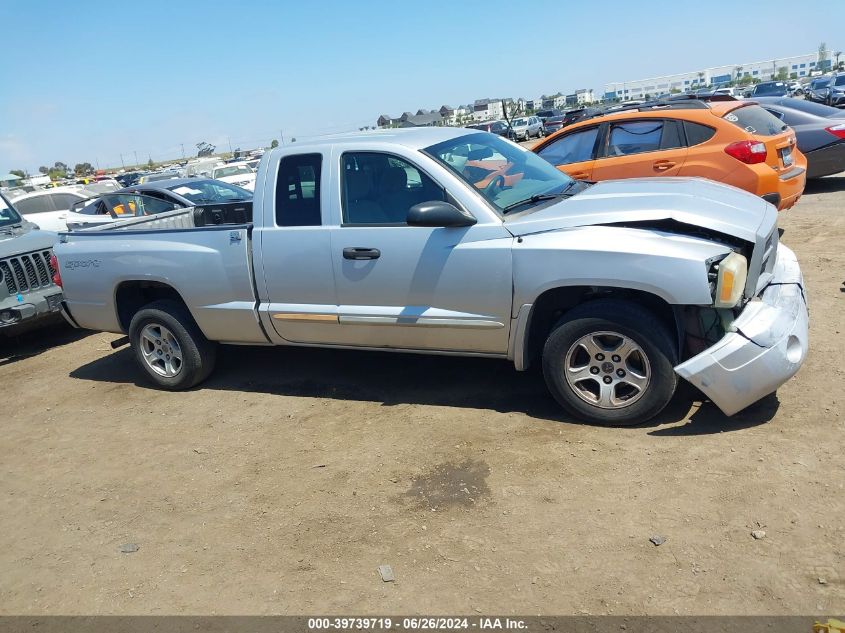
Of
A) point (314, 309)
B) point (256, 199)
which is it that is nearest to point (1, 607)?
point (314, 309)

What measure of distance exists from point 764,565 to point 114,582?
309cm

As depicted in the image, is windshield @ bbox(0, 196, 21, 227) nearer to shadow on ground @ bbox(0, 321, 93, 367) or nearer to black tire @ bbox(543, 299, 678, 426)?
shadow on ground @ bbox(0, 321, 93, 367)

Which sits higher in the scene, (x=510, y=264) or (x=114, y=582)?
(x=510, y=264)

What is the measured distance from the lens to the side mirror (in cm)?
443

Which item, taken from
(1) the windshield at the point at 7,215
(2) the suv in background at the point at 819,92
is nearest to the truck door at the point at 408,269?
(1) the windshield at the point at 7,215

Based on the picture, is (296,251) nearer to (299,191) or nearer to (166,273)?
(299,191)

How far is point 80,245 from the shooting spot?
621 centimetres

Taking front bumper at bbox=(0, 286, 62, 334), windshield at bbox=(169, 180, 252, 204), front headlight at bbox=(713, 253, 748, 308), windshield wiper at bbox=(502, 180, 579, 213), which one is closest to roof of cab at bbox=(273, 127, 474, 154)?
windshield wiper at bbox=(502, 180, 579, 213)

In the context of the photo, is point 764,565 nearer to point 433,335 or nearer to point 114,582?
point 433,335

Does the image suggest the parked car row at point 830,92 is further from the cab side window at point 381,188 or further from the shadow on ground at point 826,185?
the cab side window at point 381,188

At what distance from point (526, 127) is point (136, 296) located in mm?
42000

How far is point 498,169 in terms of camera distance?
5070 millimetres

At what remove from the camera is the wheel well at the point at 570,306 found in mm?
4293

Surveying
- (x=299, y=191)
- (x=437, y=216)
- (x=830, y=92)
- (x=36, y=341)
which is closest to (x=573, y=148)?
(x=299, y=191)
